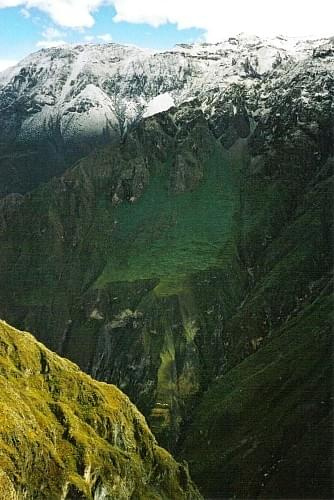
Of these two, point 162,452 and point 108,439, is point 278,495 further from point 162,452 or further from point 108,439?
point 108,439

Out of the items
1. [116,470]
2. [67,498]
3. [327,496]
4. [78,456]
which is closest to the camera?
[67,498]

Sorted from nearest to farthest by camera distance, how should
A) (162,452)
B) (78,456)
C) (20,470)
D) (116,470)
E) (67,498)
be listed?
(20,470) → (67,498) → (78,456) → (116,470) → (162,452)

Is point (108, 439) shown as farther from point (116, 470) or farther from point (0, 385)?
point (0, 385)

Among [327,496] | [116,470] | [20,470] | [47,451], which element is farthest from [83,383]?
[327,496]

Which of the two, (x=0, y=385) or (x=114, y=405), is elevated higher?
(x=0, y=385)

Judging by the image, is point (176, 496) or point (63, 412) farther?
point (176, 496)

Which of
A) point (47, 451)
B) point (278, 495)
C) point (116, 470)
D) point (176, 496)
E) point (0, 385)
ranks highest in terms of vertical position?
point (0, 385)
